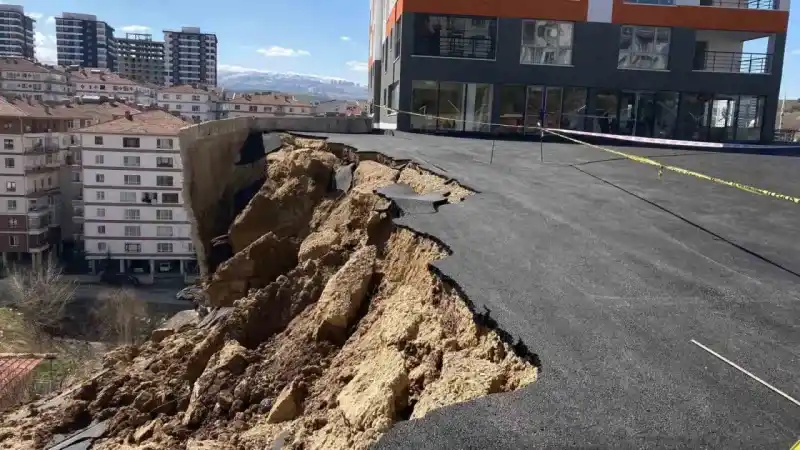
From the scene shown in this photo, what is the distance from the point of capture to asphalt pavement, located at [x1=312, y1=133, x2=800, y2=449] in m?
3.85

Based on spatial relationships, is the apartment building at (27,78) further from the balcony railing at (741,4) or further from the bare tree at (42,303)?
the balcony railing at (741,4)

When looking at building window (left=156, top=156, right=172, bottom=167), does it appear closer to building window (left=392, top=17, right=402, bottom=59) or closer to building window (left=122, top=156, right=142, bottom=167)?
building window (left=122, top=156, right=142, bottom=167)

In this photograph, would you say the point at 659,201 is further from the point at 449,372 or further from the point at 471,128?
the point at 471,128

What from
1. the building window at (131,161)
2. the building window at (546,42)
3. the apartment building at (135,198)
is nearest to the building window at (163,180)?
the apartment building at (135,198)

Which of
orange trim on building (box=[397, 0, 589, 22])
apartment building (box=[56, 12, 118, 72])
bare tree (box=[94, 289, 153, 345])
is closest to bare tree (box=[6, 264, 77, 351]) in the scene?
bare tree (box=[94, 289, 153, 345])

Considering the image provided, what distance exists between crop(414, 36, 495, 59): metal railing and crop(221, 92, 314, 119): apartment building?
7430 cm

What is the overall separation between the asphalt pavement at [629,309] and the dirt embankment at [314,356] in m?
0.41

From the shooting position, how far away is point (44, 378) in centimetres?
2677

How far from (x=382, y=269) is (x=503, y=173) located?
18.6 feet

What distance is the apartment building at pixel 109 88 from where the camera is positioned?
351ft

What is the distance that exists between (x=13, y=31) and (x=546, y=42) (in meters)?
169

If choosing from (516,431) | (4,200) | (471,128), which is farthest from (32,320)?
(516,431)

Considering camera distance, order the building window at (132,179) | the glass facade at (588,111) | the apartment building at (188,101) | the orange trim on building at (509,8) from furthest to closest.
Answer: the apartment building at (188,101), the building window at (132,179), the glass facade at (588,111), the orange trim on building at (509,8)

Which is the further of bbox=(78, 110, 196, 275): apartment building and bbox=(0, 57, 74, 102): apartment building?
bbox=(0, 57, 74, 102): apartment building
